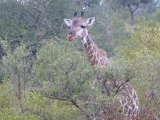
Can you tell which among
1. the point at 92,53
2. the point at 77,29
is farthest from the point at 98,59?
the point at 77,29

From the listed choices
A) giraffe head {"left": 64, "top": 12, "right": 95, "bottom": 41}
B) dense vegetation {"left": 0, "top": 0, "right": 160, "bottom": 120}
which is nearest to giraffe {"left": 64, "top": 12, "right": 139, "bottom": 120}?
giraffe head {"left": 64, "top": 12, "right": 95, "bottom": 41}

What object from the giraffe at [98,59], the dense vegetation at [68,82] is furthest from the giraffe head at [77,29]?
the dense vegetation at [68,82]

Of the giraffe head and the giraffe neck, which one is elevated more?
the giraffe head

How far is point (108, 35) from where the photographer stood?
1653 cm

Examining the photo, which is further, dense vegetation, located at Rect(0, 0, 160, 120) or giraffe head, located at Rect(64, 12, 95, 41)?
giraffe head, located at Rect(64, 12, 95, 41)

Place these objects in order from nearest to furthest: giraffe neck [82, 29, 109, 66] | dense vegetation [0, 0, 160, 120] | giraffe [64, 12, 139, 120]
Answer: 1. dense vegetation [0, 0, 160, 120]
2. giraffe [64, 12, 139, 120]
3. giraffe neck [82, 29, 109, 66]

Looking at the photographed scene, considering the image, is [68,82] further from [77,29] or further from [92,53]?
[77,29]

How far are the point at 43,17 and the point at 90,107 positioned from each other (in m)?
10.8

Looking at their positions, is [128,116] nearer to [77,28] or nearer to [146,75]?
[146,75]

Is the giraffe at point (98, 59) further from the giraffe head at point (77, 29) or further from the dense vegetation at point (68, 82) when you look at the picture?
the dense vegetation at point (68, 82)

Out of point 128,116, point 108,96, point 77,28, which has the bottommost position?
point 128,116

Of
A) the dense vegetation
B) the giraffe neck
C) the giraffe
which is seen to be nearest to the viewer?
the dense vegetation

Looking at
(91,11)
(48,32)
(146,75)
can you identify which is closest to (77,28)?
(146,75)

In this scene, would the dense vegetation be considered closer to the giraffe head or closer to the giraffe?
the giraffe
